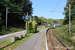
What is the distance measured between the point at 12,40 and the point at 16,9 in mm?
25447

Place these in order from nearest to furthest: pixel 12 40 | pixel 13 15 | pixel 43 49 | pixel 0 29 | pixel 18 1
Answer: pixel 43 49
pixel 12 40
pixel 0 29
pixel 13 15
pixel 18 1

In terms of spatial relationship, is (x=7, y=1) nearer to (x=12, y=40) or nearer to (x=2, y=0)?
(x=2, y=0)

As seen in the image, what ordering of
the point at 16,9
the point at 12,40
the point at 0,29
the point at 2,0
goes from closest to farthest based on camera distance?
1. the point at 12,40
2. the point at 0,29
3. the point at 2,0
4. the point at 16,9

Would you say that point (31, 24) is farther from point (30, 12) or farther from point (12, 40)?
point (30, 12)

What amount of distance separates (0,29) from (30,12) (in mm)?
38578

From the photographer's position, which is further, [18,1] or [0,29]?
[18,1]

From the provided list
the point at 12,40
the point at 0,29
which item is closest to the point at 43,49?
the point at 12,40

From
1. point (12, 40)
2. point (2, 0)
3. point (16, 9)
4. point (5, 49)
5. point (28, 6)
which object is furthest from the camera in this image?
point (28, 6)

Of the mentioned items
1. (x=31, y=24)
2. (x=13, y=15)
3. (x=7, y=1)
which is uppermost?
(x=7, y=1)

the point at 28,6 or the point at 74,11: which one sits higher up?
the point at 28,6

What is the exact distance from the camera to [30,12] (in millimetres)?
61062

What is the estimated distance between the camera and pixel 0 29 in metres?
24.1

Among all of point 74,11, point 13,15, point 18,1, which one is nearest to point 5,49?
point 74,11

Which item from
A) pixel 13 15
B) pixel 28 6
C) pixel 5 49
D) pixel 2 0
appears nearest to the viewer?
pixel 5 49
